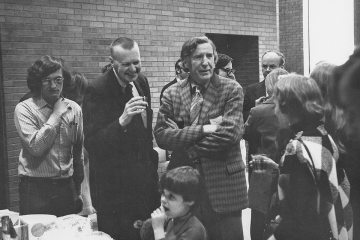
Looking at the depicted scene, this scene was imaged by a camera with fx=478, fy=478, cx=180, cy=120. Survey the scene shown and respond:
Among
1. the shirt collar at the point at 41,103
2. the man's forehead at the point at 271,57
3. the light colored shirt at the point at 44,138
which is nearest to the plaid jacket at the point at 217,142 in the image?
the light colored shirt at the point at 44,138

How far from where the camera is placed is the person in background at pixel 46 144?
9.76 ft

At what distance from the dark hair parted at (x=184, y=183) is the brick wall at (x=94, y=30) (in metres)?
1.88

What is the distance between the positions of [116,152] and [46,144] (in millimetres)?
460

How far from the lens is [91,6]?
3.98 metres

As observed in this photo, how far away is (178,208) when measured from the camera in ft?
7.93

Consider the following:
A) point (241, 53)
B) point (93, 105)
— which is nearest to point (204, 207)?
point (93, 105)

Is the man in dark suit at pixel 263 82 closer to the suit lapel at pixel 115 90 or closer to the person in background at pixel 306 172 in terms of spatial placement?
the suit lapel at pixel 115 90

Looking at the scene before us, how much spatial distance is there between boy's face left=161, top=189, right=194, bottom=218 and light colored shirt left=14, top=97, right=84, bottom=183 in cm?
92

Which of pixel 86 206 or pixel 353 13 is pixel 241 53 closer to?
pixel 86 206

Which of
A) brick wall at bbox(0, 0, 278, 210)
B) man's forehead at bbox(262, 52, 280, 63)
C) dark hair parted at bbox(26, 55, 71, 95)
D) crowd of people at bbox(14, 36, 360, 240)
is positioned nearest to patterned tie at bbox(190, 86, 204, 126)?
crowd of people at bbox(14, 36, 360, 240)

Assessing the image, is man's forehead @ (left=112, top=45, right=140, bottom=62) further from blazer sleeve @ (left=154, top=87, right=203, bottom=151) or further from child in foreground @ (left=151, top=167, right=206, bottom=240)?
child in foreground @ (left=151, top=167, right=206, bottom=240)

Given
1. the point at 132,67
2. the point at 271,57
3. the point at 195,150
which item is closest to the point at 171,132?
the point at 195,150

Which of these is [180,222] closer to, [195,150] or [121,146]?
[195,150]

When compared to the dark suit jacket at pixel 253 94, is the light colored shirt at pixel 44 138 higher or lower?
lower
